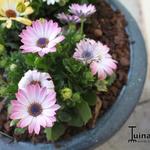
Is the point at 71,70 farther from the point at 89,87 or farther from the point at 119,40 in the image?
the point at 119,40

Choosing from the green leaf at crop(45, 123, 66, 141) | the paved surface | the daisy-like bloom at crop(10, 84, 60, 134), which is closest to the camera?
the daisy-like bloom at crop(10, 84, 60, 134)

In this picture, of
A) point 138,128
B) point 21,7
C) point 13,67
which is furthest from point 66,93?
point 138,128

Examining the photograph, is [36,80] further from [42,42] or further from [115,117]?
[115,117]

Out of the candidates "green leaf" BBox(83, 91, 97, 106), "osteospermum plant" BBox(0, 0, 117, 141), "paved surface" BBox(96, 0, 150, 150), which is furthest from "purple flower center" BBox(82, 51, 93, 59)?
"paved surface" BBox(96, 0, 150, 150)

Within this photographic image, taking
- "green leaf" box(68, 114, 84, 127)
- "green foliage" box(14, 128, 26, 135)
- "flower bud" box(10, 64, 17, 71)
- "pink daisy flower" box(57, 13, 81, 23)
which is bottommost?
"green foliage" box(14, 128, 26, 135)

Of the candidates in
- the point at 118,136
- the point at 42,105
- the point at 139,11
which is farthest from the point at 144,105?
the point at 42,105

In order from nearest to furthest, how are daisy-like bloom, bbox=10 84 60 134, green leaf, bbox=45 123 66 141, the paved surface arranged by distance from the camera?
daisy-like bloom, bbox=10 84 60 134 → green leaf, bbox=45 123 66 141 → the paved surface

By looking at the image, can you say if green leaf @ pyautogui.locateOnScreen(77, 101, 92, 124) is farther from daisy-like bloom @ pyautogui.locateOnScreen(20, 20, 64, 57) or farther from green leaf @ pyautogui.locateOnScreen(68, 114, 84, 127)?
daisy-like bloom @ pyautogui.locateOnScreen(20, 20, 64, 57)
